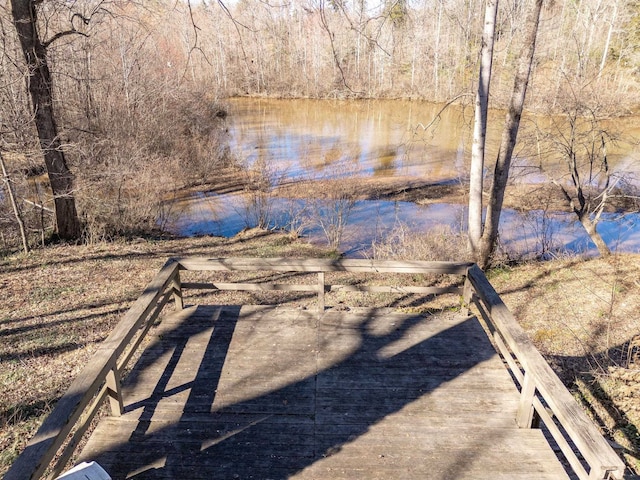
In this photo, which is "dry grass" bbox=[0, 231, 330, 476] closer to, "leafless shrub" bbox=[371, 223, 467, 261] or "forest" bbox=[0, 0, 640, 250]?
"forest" bbox=[0, 0, 640, 250]

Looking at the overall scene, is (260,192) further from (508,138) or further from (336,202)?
(508,138)

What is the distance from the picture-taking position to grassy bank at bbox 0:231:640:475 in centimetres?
538

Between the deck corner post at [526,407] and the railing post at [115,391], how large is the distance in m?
3.34

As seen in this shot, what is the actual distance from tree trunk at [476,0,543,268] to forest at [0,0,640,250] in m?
0.89

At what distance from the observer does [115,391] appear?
3.68 meters

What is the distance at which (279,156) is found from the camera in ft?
75.4

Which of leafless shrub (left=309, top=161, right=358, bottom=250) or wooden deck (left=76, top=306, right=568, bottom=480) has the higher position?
wooden deck (left=76, top=306, right=568, bottom=480)

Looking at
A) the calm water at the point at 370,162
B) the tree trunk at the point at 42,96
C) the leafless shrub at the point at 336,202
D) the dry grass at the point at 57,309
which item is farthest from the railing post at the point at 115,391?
the leafless shrub at the point at 336,202

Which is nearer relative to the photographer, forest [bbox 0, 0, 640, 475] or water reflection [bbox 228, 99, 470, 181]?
forest [bbox 0, 0, 640, 475]

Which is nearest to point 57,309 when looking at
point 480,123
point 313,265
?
point 313,265

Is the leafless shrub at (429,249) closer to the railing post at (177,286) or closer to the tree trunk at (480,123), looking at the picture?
the tree trunk at (480,123)

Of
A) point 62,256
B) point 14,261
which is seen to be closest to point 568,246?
point 62,256

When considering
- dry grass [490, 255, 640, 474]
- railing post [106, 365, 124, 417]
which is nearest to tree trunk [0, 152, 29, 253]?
railing post [106, 365, 124, 417]

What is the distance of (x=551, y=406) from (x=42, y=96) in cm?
1007
